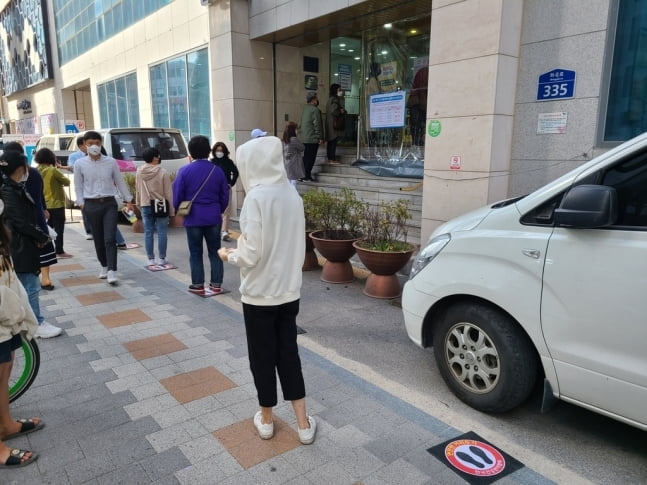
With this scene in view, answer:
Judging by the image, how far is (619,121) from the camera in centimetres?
561

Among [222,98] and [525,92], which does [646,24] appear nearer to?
[525,92]

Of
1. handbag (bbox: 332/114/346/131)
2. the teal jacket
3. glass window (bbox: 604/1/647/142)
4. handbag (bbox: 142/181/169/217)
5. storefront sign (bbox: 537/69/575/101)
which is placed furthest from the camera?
handbag (bbox: 332/114/346/131)

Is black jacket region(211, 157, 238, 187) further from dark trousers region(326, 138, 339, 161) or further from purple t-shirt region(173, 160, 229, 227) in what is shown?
dark trousers region(326, 138, 339, 161)

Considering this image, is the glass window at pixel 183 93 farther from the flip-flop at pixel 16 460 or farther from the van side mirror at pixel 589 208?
the van side mirror at pixel 589 208

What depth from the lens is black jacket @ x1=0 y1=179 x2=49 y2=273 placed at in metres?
4.01

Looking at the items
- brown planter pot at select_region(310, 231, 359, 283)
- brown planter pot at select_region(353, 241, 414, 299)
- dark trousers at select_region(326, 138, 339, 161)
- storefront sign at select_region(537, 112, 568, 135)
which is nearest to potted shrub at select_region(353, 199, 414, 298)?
brown planter pot at select_region(353, 241, 414, 299)

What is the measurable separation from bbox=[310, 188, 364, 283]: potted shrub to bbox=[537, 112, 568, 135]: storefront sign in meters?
2.49

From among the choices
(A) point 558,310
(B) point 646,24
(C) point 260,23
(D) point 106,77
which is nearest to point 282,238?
(A) point 558,310

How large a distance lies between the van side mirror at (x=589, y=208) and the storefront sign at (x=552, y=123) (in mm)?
3821

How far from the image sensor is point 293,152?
33.8 ft

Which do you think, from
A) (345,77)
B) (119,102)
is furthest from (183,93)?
(119,102)

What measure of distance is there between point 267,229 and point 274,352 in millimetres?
770

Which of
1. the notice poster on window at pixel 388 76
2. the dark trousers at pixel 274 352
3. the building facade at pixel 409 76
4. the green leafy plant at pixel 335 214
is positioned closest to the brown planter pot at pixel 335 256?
the green leafy plant at pixel 335 214

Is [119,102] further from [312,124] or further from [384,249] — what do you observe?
[384,249]
